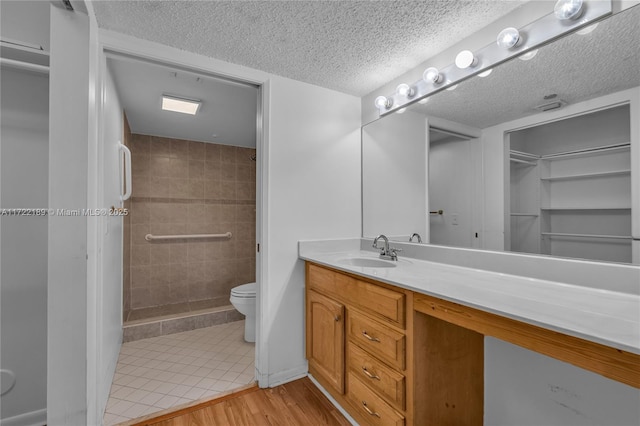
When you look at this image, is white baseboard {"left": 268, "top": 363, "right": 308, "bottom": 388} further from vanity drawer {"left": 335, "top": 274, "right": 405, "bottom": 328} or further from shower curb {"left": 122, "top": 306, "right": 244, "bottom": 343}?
shower curb {"left": 122, "top": 306, "right": 244, "bottom": 343}

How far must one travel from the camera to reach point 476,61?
4.88 feet

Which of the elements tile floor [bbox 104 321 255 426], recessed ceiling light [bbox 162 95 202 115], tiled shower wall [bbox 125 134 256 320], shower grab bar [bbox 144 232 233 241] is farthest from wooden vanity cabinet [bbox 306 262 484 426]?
shower grab bar [bbox 144 232 233 241]

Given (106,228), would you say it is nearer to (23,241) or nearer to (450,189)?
(23,241)

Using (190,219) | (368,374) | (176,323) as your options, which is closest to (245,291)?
(176,323)

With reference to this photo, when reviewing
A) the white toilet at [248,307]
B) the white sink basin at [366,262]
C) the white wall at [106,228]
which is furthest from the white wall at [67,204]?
the white toilet at [248,307]

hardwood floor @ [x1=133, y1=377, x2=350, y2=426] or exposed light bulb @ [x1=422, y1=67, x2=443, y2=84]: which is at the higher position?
exposed light bulb @ [x1=422, y1=67, x2=443, y2=84]

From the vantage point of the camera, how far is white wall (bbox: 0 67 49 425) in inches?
52.6

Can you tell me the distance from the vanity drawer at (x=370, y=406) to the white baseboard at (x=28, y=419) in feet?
5.22

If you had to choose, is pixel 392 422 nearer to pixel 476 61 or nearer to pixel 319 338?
pixel 319 338

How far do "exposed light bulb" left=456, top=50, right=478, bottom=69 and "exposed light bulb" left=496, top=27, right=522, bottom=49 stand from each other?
144 mm

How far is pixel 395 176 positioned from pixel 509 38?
40.8 inches

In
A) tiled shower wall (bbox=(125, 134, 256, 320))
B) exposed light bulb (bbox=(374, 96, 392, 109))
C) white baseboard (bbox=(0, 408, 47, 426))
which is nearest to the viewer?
white baseboard (bbox=(0, 408, 47, 426))

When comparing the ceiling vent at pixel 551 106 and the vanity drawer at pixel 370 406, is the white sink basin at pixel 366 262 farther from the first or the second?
the ceiling vent at pixel 551 106

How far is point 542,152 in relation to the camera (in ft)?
4.27
